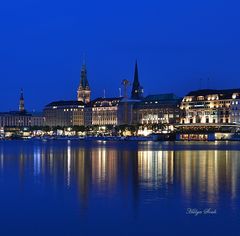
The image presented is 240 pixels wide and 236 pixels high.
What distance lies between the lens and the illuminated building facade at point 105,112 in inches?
7352

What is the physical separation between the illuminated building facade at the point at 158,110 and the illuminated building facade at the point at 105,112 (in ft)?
30.3

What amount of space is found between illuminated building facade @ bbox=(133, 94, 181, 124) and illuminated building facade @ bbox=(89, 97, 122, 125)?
364 inches

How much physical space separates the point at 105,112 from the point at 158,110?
77.1ft

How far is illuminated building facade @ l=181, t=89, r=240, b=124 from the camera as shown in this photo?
14838cm

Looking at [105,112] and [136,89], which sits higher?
[136,89]

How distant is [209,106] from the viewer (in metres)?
152

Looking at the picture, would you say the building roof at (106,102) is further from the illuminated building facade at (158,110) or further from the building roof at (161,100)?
the illuminated building facade at (158,110)

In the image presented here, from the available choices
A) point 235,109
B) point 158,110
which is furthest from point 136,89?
point 235,109

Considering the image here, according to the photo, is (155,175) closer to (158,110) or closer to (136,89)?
(158,110)

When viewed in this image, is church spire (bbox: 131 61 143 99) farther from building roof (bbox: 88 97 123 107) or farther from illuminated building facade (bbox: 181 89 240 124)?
illuminated building facade (bbox: 181 89 240 124)

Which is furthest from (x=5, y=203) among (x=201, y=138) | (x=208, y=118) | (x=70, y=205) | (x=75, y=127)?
(x=75, y=127)

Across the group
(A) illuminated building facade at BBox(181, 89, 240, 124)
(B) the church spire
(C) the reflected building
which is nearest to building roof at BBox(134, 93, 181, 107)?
(A) illuminated building facade at BBox(181, 89, 240, 124)

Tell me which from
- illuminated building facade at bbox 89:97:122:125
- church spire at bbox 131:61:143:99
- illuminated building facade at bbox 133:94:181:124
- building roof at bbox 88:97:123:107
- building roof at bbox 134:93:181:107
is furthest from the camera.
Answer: church spire at bbox 131:61:143:99

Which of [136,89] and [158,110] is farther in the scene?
[136,89]
